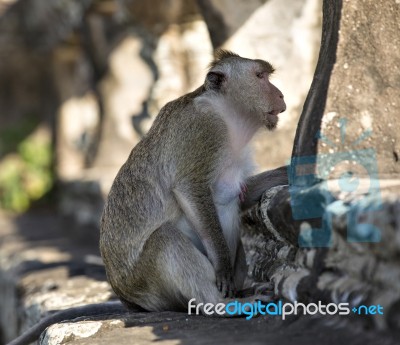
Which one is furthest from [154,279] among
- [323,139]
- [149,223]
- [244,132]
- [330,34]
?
[330,34]

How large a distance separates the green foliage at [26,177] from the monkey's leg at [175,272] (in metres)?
9.43

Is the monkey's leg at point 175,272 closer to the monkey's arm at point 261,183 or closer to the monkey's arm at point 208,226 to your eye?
the monkey's arm at point 208,226

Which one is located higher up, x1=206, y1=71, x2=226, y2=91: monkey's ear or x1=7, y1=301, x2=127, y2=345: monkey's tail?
x1=206, y1=71, x2=226, y2=91: monkey's ear

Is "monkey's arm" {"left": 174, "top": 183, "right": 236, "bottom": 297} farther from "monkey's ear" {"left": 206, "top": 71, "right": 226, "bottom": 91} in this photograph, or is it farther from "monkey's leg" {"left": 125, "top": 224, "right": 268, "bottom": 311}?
"monkey's ear" {"left": 206, "top": 71, "right": 226, "bottom": 91}

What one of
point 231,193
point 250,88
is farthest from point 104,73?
point 231,193

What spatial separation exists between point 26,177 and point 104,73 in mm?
4117

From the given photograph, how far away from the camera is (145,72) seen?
30.3 feet

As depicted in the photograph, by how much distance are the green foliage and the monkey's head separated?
30.5ft

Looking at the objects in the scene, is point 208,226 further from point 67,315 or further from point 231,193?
point 67,315

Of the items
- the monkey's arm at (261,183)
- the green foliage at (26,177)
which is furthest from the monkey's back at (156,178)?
the green foliage at (26,177)

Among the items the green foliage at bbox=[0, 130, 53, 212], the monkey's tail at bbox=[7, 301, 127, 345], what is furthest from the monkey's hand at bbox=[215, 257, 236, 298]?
the green foliage at bbox=[0, 130, 53, 212]

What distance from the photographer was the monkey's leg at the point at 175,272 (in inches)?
122

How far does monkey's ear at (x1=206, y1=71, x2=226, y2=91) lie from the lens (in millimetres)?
3527

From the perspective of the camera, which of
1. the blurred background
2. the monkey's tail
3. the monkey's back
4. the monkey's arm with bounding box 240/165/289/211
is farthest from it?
the blurred background
